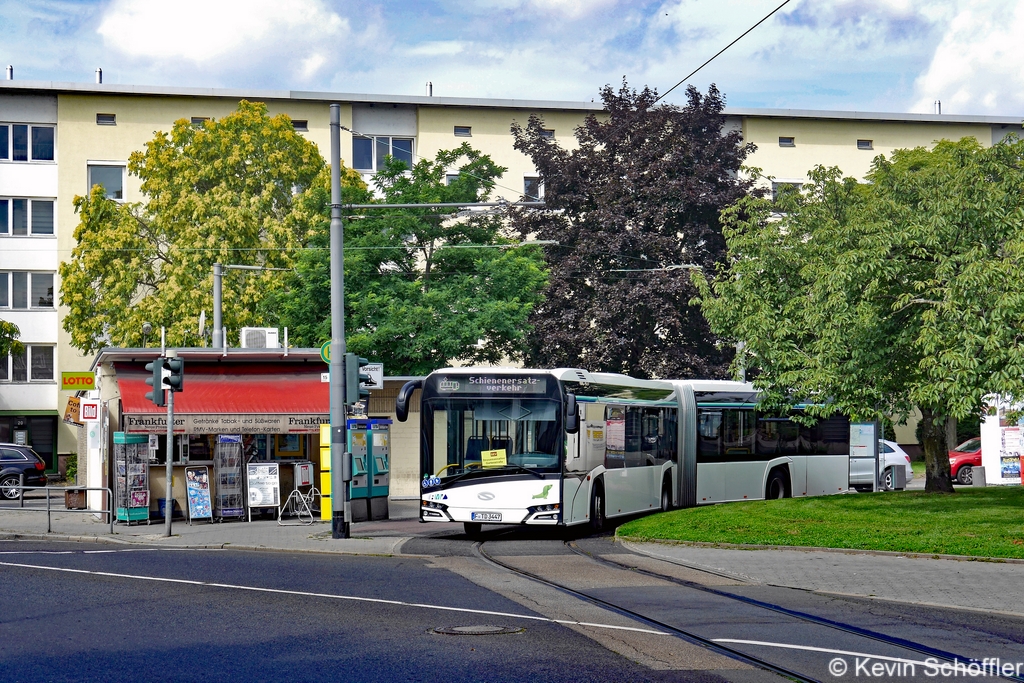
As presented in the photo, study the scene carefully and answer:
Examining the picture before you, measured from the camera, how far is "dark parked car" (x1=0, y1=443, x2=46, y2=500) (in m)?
38.3

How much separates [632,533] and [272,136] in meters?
26.8

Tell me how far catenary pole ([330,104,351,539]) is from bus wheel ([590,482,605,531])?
4199mm

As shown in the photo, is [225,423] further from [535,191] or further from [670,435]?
[535,191]

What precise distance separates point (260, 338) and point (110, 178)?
26909 millimetres

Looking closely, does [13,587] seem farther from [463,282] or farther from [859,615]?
[463,282]

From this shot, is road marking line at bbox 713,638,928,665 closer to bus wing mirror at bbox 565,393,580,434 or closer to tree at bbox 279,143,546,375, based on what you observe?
bus wing mirror at bbox 565,393,580,434

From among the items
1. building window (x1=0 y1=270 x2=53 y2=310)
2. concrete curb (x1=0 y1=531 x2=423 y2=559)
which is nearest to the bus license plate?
concrete curb (x1=0 y1=531 x2=423 y2=559)

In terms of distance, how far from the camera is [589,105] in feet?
183

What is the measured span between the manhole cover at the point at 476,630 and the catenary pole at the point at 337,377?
32.7ft

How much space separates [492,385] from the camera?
20531mm

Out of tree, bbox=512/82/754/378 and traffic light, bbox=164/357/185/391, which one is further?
tree, bbox=512/82/754/378

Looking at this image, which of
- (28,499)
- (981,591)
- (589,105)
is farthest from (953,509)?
(589,105)

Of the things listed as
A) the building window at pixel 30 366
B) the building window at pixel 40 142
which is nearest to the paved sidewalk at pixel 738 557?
the building window at pixel 30 366

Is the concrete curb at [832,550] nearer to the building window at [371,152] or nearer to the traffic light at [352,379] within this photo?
the traffic light at [352,379]
